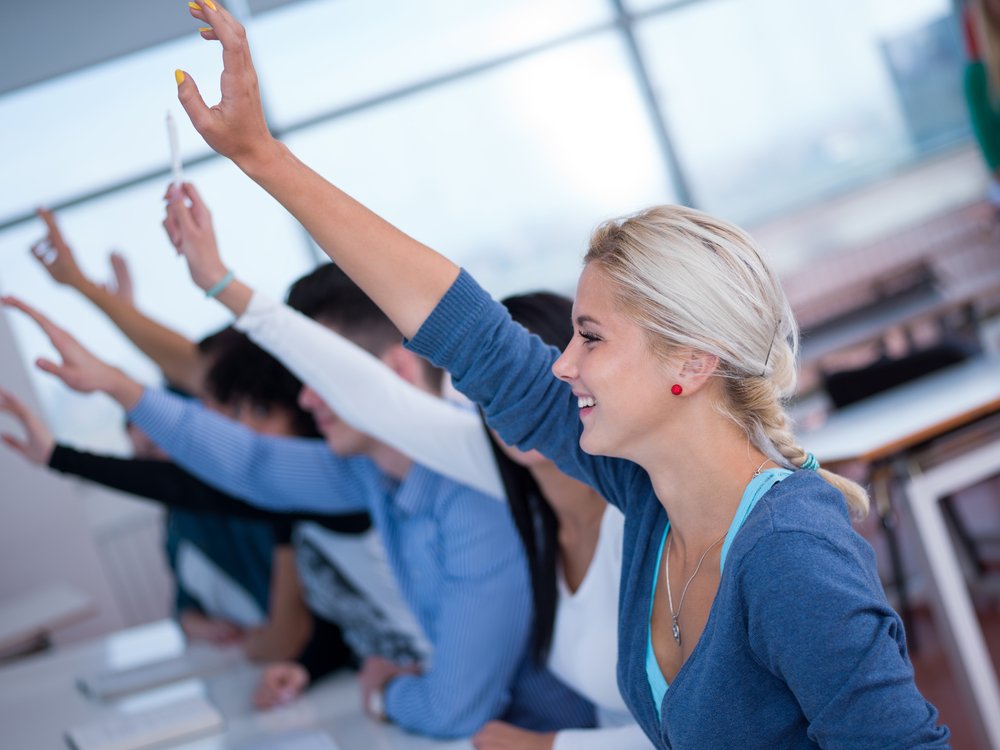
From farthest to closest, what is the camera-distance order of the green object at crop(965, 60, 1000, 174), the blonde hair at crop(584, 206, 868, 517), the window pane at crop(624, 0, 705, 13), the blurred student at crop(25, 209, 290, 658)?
the window pane at crop(624, 0, 705, 13)
the green object at crop(965, 60, 1000, 174)
the blurred student at crop(25, 209, 290, 658)
the blonde hair at crop(584, 206, 868, 517)

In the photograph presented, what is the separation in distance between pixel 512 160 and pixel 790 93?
1761mm

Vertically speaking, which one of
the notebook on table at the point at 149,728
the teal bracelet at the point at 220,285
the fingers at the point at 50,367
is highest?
the teal bracelet at the point at 220,285

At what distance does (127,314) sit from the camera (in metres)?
2.44

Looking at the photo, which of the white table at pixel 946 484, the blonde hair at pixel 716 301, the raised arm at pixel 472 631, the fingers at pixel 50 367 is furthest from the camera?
the white table at pixel 946 484

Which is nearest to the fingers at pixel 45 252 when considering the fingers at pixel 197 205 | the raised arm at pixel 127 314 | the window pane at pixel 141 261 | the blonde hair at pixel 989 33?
the raised arm at pixel 127 314

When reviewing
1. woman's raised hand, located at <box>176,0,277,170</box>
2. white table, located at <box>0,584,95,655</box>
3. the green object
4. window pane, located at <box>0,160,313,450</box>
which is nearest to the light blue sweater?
woman's raised hand, located at <box>176,0,277,170</box>

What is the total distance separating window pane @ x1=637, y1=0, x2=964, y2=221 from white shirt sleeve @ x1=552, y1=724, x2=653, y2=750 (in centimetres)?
519

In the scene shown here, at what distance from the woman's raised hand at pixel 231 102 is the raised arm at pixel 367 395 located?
1.99 feet

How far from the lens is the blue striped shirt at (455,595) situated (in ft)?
5.20

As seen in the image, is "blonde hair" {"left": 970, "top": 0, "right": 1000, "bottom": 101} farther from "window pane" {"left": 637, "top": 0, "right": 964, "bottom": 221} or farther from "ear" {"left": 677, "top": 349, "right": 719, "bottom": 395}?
"window pane" {"left": 637, "top": 0, "right": 964, "bottom": 221}

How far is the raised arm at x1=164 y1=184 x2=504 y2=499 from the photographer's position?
1.59 metres

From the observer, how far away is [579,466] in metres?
1.27

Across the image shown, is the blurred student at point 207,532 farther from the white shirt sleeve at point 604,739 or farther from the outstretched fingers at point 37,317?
the white shirt sleeve at point 604,739

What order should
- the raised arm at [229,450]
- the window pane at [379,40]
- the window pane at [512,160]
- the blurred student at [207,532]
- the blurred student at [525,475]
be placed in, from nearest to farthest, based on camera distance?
the blurred student at [525,475] < the raised arm at [229,450] < the blurred student at [207,532] < the window pane at [379,40] < the window pane at [512,160]
